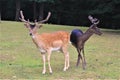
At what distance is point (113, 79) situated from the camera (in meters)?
11.1

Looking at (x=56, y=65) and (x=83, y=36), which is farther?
(x=56, y=65)

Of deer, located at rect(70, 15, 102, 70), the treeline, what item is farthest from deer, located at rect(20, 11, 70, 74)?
the treeline

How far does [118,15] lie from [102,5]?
172 cm

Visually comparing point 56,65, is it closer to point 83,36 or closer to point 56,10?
point 83,36

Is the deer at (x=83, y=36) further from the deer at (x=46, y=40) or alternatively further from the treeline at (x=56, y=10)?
the treeline at (x=56, y=10)

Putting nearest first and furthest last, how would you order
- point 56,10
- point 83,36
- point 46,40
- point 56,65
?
point 46,40, point 83,36, point 56,65, point 56,10

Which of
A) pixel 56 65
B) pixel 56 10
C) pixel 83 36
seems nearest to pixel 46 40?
pixel 83 36

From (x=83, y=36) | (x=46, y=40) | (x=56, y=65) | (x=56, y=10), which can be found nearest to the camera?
(x=46, y=40)

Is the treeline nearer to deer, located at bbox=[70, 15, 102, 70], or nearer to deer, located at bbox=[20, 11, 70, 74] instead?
deer, located at bbox=[70, 15, 102, 70]

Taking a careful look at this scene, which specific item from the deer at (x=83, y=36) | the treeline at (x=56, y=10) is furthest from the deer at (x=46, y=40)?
the treeline at (x=56, y=10)

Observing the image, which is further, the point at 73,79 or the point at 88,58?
the point at 88,58

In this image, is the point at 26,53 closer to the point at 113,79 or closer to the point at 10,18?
the point at 113,79

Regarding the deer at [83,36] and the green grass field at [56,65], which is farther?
the deer at [83,36]

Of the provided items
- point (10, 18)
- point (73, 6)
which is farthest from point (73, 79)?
point (10, 18)
